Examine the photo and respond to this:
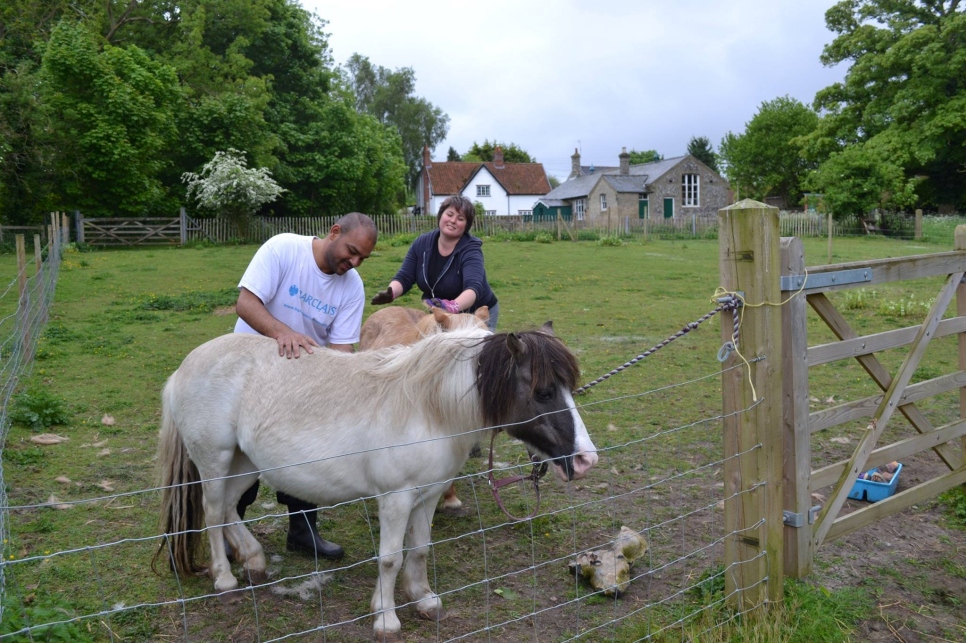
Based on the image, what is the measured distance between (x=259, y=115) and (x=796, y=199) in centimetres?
4172

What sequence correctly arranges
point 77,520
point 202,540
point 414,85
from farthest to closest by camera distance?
point 414,85 < point 77,520 < point 202,540

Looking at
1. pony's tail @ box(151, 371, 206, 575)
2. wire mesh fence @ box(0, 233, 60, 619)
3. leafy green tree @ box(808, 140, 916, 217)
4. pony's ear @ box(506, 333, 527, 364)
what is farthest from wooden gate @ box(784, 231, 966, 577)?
leafy green tree @ box(808, 140, 916, 217)

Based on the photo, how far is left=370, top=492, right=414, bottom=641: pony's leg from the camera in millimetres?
3331

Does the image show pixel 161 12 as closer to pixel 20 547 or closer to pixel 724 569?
pixel 20 547

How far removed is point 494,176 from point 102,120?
121 ft

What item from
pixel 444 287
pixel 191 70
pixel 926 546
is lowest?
pixel 926 546

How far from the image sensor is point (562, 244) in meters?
29.0

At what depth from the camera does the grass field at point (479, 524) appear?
3.46 metres

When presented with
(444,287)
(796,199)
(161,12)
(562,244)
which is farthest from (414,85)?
(444,287)

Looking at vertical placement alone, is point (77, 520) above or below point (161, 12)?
below

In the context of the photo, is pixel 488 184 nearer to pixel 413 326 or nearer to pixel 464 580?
pixel 413 326

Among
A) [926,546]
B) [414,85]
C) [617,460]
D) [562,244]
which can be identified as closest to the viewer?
[926,546]

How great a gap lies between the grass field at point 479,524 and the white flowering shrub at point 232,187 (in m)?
17.3

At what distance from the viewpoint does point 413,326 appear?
5.24 metres
